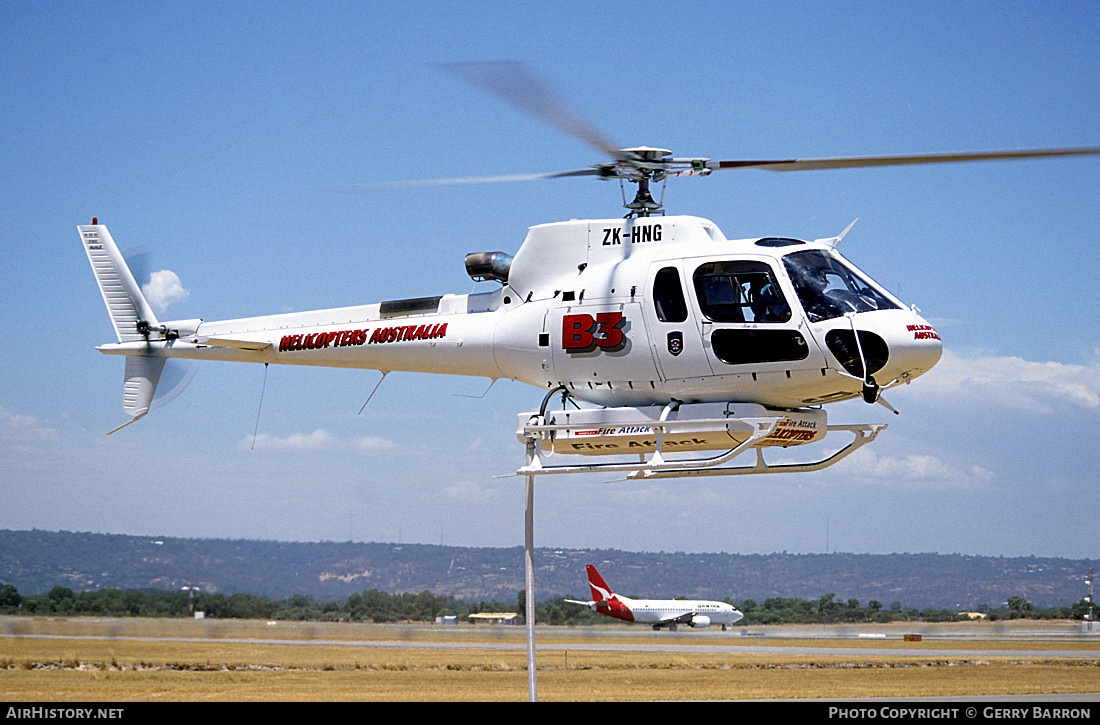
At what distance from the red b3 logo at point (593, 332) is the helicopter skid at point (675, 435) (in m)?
0.85

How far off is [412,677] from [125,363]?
82.1 feet

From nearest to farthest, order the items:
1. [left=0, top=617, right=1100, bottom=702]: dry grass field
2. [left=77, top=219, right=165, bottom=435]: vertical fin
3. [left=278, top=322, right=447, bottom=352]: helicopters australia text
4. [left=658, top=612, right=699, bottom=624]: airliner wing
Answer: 1. [left=278, top=322, right=447, bottom=352]: helicopters australia text
2. [left=77, top=219, right=165, bottom=435]: vertical fin
3. [left=0, top=617, right=1100, bottom=702]: dry grass field
4. [left=658, top=612, right=699, bottom=624]: airliner wing

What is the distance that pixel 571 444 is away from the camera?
15406mm

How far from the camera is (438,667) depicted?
152ft

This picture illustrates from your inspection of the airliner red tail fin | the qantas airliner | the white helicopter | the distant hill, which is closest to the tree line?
the distant hill

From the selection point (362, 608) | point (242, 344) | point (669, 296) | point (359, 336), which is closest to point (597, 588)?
point (362, 608)

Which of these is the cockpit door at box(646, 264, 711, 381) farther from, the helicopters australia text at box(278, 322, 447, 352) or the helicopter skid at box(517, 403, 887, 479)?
the helicopters australia text at box(278, 322, 447, 352)

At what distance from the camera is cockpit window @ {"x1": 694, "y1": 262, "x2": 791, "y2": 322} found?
14.2 meters

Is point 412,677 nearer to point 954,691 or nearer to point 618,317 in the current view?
point 954,691

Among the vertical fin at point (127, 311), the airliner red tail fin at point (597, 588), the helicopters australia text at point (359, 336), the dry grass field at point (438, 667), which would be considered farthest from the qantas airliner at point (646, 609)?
the helicopters australia text at point (359, 336)

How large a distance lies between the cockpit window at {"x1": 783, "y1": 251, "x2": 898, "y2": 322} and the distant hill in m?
58.3

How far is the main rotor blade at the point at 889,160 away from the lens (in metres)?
13.1

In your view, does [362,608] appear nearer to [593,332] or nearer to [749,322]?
[593,332]
